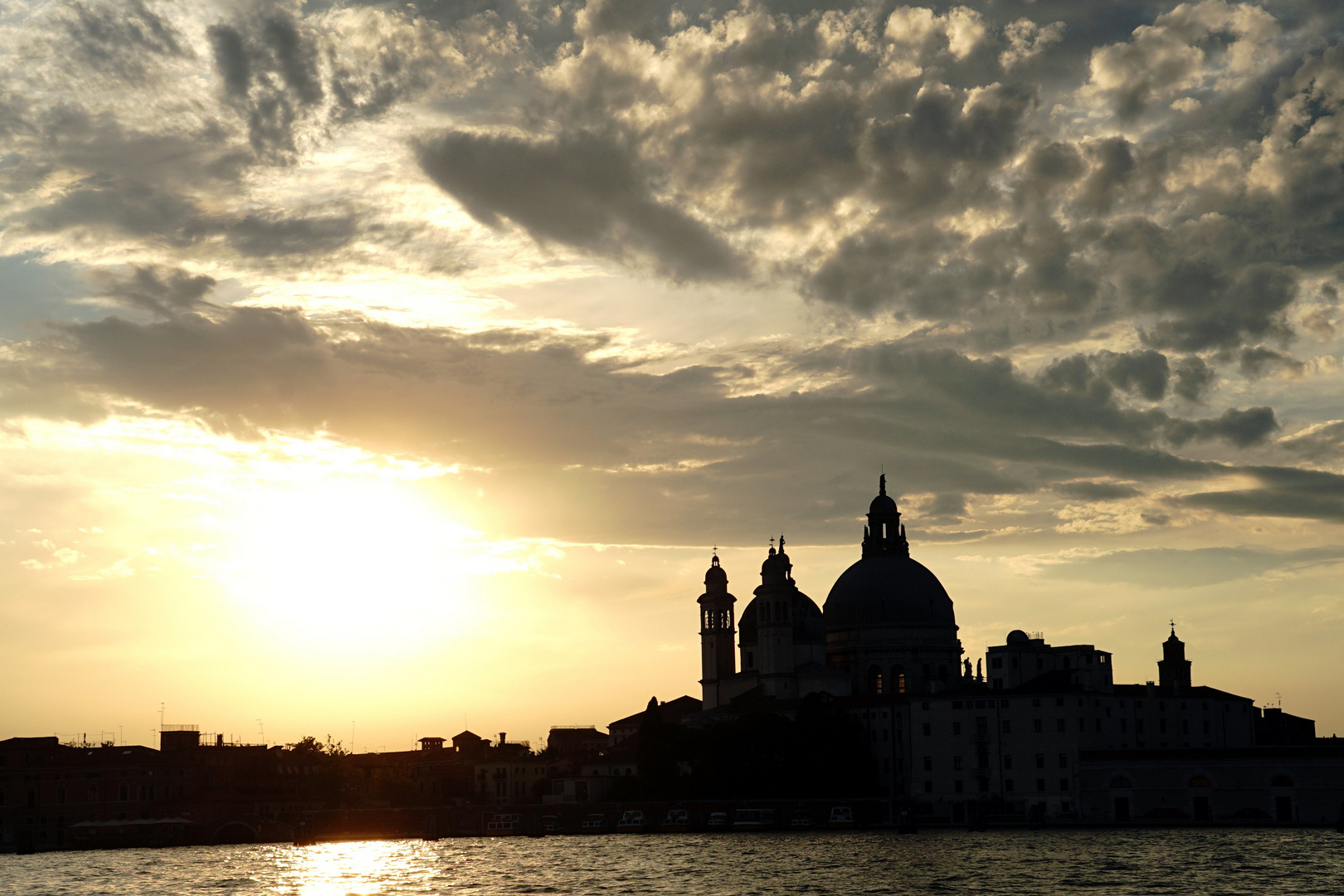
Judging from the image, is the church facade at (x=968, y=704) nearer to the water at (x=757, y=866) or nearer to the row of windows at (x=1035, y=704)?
the row of windows at (x=1035, y=704)

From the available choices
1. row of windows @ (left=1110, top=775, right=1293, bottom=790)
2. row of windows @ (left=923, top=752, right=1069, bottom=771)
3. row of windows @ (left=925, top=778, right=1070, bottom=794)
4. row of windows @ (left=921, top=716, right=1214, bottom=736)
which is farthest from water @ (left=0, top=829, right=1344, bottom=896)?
row of windows @ (left=921, top=716, right=1214, bottom=736)

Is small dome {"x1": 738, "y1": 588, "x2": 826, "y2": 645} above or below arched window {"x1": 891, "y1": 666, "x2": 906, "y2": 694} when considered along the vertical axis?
above

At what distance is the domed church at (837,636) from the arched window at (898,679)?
2.8 inches

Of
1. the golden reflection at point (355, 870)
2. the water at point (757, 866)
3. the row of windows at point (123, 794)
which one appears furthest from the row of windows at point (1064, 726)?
the row of windows at point (123, 794)

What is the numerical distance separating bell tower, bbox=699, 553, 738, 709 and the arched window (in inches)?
557

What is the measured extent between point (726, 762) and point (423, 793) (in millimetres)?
43903

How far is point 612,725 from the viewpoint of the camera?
17175cm

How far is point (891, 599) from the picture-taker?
5325 inches

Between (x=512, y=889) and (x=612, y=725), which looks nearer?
(x=512, y=889)

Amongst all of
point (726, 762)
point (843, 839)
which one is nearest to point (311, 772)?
point (726, 762)

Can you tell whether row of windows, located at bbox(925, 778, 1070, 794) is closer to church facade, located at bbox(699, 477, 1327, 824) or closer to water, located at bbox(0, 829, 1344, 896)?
church facade, located at bbox(699, 477, 1327, 824)

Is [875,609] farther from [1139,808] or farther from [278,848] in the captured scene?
[278,848]

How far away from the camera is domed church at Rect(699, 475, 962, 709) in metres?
133

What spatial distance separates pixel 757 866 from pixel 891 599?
62.7m
